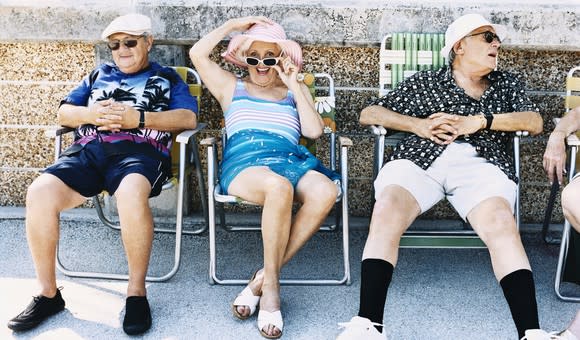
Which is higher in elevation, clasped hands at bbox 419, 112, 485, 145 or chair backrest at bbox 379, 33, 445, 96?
chair backrest at bbox 379, 33, 445, 96

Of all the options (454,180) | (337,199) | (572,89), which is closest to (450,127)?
(454,180)

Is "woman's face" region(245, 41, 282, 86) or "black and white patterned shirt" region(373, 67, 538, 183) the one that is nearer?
"black and white patterned shirt" region(373, 67, 538, 183)

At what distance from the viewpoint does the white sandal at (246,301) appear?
3.09 m

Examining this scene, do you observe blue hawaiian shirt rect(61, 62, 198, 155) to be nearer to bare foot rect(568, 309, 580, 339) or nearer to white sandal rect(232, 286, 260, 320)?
white sandal rect(232, 286, 260, 320)

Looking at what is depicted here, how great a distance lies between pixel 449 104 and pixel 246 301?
1439mm

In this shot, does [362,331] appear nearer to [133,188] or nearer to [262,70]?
[133,188]

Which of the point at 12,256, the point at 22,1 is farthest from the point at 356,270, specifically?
the point at 22,1

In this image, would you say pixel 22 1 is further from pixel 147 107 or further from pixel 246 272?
pixel 246 272

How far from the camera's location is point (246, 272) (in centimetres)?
361

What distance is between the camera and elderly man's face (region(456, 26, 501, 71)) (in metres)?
3.39

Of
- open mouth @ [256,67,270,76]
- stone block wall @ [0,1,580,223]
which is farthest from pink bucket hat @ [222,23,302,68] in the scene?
stone block wall @ [0,1,580,223]

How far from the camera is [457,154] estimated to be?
11.1 ft

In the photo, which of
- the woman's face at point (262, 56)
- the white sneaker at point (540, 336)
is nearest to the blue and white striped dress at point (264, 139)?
the woman's face at point (262, 56)

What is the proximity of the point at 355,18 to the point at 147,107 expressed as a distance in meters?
1.31
